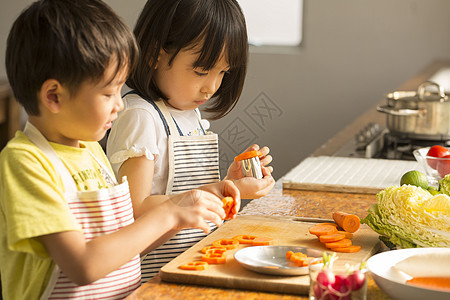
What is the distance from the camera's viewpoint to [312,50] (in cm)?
411

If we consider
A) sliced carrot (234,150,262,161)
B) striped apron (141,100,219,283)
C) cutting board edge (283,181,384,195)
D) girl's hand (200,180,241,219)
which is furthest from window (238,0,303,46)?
girl's hand (200,180,241,219)

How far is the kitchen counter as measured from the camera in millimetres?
972

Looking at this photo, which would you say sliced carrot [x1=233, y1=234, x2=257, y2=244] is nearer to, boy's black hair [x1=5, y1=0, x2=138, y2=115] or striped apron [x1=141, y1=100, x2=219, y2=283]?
striped apron [x1=141, y1=100, x2=219, y2=283]

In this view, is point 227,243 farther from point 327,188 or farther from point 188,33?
point 327,188

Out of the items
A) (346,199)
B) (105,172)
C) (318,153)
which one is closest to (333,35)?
(318,153)

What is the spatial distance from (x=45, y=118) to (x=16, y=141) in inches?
2.2

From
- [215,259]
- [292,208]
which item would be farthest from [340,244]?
[292,208]

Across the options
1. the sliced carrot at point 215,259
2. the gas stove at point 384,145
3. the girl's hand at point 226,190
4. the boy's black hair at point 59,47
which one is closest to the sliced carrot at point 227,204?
the girl's hand at point 226,190

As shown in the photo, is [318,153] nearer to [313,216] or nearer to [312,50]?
[313,216]

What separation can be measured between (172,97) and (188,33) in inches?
6.2

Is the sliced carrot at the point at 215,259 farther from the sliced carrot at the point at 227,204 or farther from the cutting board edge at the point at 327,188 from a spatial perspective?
the cutting board edge at the point at 327,188

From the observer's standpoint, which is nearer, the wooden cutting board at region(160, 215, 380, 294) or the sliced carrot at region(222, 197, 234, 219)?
the wooden cutting board at region(160, 215, 380, 294)

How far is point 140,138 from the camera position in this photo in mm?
1337

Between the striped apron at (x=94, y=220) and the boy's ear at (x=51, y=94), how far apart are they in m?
0.06
